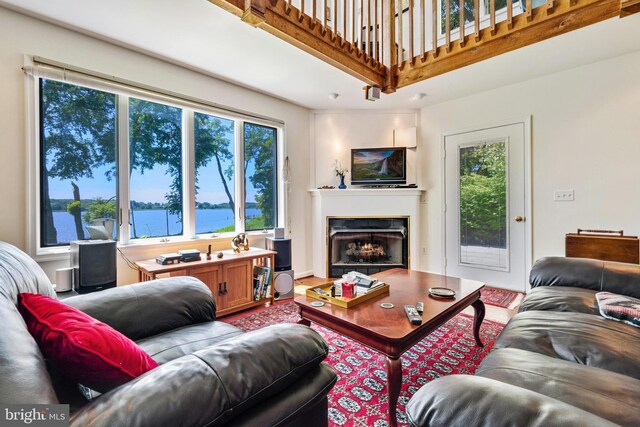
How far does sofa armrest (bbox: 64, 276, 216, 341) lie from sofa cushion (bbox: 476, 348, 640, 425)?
4.55 feet

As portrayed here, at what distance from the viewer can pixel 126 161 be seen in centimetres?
273

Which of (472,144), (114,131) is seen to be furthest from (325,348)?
(472,144)

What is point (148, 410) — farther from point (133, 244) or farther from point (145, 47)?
point (145, 47)

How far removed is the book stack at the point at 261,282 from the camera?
3045 millimetres

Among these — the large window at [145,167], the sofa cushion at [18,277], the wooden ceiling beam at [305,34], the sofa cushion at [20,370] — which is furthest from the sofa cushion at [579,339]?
the large window at [145,167]

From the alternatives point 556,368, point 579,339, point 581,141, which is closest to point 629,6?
point 581,141

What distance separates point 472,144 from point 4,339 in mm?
4393

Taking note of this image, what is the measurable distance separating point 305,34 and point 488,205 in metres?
2.99

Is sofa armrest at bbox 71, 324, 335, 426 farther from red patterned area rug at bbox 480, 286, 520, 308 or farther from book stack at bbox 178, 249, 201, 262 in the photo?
red patterned area rug at bbox 480, 286, 520, 308

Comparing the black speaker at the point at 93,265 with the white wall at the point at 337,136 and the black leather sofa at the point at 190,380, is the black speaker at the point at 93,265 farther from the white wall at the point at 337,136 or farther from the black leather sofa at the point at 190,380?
A: the white wall at the point at 337,136

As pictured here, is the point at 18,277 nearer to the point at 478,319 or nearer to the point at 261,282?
the point at 261,282

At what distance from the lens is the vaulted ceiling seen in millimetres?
2186

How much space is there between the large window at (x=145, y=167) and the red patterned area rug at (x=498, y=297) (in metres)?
2.78

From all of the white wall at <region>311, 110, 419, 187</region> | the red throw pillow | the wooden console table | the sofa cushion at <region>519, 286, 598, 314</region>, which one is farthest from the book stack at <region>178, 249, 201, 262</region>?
the sofa cushion at <region>519, 286, 598, 314</region>
